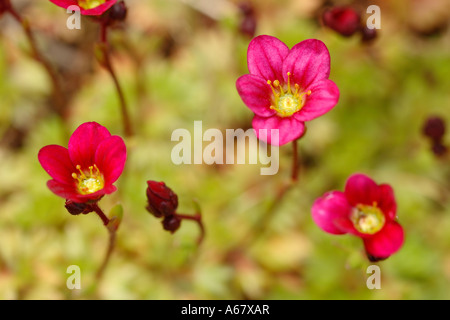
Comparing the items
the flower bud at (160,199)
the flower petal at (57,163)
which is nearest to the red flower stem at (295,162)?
the flower bud at (160,199)

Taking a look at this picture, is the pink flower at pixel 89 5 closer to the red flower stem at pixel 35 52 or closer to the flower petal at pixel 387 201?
the red flower stem at pixel 35 52

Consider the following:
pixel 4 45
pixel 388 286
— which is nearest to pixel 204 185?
pixel 388 286

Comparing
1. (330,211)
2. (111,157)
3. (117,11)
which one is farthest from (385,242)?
(117,11)

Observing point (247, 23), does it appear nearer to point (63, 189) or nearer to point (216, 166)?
point (216, 166)

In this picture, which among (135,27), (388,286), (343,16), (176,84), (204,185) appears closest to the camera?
(343,16)

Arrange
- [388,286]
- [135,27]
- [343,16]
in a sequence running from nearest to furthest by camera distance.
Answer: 1. [343,16]
2. [388,286]
3. [135,27]

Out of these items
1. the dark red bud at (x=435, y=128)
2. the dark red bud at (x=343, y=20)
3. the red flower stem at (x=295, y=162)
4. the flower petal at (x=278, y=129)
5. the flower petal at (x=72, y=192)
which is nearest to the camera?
the flower petal at (x=72, y=192)

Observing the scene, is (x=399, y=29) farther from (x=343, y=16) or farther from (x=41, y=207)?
(x=41, y=207)
